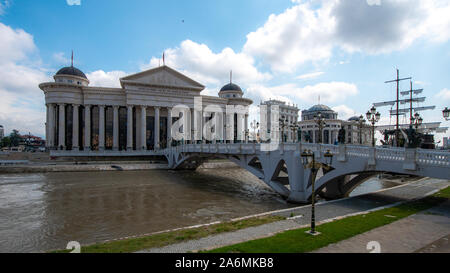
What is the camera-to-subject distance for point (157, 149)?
61312 mm

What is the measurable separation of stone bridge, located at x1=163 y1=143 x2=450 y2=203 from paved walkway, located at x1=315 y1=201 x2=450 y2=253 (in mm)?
2602

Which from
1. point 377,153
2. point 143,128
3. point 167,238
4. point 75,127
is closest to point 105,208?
point 167,238

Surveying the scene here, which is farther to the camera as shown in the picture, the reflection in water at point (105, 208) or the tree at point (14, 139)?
the tree at point (14, 139)

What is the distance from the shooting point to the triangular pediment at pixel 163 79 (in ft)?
209

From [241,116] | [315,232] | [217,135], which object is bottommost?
[315,232]

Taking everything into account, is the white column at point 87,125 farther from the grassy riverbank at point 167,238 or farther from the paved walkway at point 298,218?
the paved walkway at point 298,218

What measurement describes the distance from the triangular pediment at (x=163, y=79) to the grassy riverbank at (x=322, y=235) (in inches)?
2383

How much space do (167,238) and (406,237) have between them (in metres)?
8.69

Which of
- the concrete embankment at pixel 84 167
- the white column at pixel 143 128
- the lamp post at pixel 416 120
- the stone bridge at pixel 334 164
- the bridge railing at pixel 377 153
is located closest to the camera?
the bridge railing at pixel 377 153

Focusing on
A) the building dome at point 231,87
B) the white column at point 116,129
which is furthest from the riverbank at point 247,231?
the building dome at point 231,87

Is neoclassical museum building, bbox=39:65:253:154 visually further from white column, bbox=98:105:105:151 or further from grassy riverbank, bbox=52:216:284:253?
grassy riverbank, bbox=52:216:284:253

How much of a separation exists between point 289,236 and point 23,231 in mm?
14415
